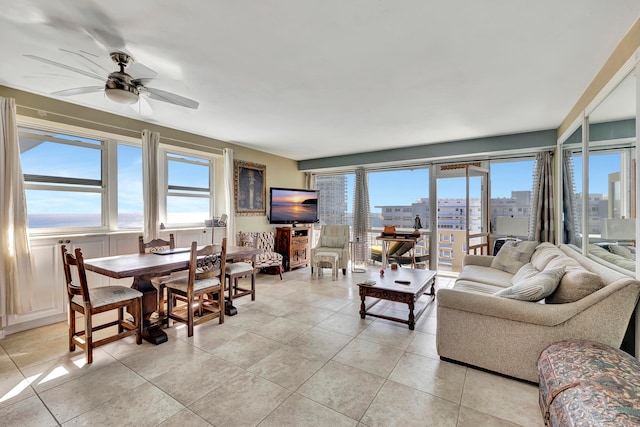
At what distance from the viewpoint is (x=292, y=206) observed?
6.05 metres

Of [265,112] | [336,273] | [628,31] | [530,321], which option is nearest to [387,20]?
[628,31]

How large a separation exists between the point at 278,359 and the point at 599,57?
3493mm

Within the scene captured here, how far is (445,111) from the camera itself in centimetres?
338

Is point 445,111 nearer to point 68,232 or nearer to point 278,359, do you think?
point 278,359

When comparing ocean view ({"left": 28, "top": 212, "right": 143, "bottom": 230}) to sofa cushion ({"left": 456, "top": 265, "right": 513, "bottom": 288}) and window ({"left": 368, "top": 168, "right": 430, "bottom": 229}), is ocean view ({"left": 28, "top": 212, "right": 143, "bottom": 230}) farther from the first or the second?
window ({"left": 368, "top": 168, "right": 430, "bottom": 229})

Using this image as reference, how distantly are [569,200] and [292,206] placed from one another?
4.52 meters

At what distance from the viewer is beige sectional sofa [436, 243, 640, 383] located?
1.74 metres

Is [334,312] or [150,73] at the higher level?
[150,73]

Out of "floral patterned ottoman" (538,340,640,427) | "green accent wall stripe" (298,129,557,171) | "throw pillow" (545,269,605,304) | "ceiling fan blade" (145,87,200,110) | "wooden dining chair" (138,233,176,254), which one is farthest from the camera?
"green accent wall stripe" (298,129,557,171)

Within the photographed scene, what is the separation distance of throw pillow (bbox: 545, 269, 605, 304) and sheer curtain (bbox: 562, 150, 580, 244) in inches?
61.5

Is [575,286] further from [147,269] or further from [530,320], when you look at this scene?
[147,269]

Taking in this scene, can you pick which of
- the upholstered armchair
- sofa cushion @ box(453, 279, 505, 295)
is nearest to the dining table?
the upholstered armchair

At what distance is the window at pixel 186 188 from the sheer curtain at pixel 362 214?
118 inches

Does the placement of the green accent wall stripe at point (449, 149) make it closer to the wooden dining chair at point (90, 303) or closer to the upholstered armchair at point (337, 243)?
the upholstered armchair at point (337, 243)
